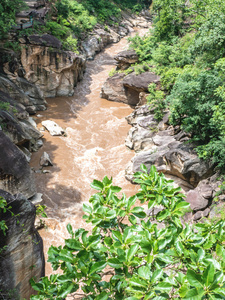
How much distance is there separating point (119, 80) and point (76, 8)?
47.4 ft

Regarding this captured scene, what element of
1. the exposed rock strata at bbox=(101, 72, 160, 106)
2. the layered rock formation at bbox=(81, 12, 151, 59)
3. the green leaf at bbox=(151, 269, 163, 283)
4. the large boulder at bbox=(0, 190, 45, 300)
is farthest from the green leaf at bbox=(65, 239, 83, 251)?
the layered rock formation at bbox=(81, 12, 151, 59)

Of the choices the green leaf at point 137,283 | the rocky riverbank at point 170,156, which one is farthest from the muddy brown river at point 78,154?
the green leaf at point 137,283

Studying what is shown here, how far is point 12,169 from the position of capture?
7.85 metres

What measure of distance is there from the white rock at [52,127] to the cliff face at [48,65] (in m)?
4.59

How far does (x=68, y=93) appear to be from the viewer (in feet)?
67.3

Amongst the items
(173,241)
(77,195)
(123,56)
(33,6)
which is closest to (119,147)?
(77,195)

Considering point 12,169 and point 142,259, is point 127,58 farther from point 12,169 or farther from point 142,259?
point 142,259

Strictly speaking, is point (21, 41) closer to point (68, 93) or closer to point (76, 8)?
point (68, 93)

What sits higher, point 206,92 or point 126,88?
point 206,92

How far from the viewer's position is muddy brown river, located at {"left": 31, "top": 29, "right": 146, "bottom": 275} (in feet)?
34.4

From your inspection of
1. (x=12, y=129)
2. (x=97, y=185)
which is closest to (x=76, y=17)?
(x=12, y=129)

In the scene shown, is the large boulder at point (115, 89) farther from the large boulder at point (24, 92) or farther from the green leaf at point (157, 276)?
the green leaf at point (157, 276)

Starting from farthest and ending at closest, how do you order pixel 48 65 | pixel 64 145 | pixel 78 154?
pixel 48 65
pixel 64 145
pixel 78 154

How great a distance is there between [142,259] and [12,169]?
6628 millimetres
